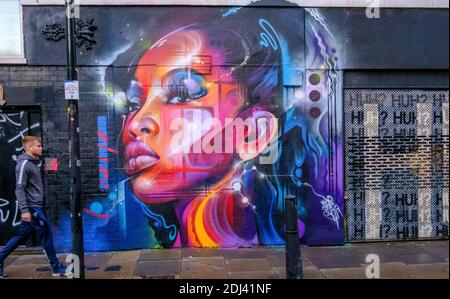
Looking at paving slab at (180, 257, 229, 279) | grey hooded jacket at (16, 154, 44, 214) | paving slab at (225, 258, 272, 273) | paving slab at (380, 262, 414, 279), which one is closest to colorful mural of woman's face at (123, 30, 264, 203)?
paving slab at (180, 257, 229, 279)

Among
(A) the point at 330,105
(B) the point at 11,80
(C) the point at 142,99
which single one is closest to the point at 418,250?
(A) the point at 330,105

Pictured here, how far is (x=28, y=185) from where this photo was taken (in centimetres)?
588

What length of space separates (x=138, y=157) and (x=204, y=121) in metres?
1.31

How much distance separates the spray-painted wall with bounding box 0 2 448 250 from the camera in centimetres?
725

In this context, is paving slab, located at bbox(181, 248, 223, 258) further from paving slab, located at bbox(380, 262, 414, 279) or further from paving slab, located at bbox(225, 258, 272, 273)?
paving slab, located at bbox(380, 262, 414, 279)

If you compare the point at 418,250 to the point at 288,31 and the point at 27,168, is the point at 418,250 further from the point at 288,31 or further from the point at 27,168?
the point at 27,168

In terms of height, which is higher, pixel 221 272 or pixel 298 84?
pixel 298 84

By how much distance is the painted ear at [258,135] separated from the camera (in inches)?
294

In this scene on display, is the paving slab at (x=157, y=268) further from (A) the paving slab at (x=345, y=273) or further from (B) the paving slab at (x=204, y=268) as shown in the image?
(A) the paving slab at (x=345, y=273)

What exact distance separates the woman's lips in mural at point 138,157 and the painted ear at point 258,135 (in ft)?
5.07

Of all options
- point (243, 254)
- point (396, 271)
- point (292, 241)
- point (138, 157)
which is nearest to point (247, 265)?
point (243, 254)

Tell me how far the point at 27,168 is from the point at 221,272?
311 cm

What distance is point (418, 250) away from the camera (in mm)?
7223

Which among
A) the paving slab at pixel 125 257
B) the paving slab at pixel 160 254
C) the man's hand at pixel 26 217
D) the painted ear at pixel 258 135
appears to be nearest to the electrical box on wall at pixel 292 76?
the painted ear at pixel 258 135
